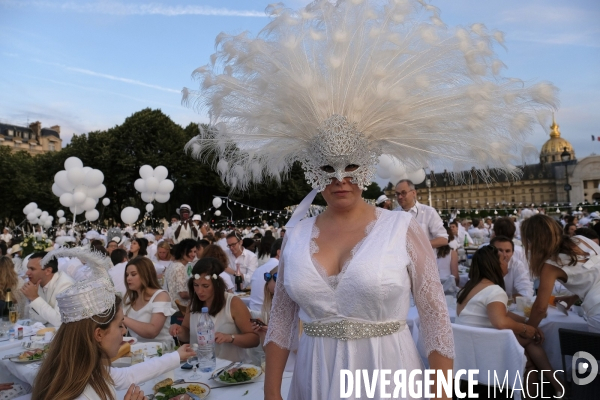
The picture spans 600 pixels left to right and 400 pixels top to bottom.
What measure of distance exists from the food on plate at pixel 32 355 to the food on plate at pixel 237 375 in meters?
1.89

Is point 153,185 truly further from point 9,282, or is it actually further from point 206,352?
point 206,352

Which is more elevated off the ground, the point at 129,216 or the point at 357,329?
the point at 129,216

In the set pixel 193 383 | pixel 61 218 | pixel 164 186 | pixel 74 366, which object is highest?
pixel 164 186

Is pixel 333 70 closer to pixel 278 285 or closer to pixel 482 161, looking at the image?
pixel 482 161

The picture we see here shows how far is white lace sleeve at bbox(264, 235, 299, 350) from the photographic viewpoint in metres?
2.13

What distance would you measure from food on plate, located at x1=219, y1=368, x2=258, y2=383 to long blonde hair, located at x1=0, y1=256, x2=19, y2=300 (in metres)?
4.53

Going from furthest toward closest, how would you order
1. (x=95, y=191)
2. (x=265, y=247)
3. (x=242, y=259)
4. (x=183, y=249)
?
(x=95, y=191) → (x=242, y=259) → (x=265, y=247) → (x=183, y=249)

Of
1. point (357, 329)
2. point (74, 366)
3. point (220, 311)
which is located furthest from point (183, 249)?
point (357, 329)

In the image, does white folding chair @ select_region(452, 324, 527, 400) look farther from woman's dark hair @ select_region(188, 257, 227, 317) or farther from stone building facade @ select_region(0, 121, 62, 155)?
stone building facade @ select_region(0, 121, 62, 155)

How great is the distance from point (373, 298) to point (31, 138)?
3683 inches

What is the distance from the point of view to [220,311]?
4262 millimetres

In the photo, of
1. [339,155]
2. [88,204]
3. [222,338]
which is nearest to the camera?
[339,155]

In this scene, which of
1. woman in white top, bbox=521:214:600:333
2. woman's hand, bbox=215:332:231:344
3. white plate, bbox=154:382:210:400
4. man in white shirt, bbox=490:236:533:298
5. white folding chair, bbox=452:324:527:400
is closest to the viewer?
white plate, bbox=154:382:210:400

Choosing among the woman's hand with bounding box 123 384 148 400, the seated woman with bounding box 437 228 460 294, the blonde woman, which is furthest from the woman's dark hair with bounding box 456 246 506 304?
the blonde woman
